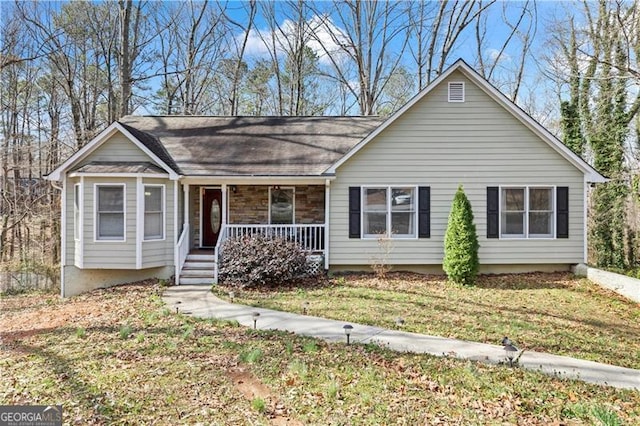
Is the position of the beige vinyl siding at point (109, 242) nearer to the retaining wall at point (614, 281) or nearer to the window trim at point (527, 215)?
the window trim at point (527, 215)

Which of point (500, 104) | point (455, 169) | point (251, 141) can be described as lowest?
point (455, 169)

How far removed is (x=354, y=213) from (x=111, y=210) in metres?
6.89

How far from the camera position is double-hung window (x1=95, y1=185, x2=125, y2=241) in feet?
33.2

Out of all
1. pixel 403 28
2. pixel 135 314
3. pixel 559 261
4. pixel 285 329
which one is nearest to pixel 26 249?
pixel 135 314

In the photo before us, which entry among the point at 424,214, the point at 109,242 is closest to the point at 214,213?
the point at 109,242

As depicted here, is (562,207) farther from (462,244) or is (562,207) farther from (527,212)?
(462,244)

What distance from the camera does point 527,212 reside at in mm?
11086

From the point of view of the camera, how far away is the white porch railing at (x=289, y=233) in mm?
11016

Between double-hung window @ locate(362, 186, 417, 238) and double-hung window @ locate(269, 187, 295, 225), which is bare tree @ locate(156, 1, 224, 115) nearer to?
double-hung window @ locate(269, 187, 295, 225)

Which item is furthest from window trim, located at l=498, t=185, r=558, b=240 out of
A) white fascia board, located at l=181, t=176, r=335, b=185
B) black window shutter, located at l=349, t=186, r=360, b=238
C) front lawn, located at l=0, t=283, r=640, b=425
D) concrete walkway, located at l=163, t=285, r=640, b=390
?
front lawn, located at l=0, t=283, r=640, b=425

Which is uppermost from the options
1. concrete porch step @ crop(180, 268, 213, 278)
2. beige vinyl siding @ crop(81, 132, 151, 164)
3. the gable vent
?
the gable vent

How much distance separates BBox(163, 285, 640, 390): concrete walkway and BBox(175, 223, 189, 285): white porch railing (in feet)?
5.69

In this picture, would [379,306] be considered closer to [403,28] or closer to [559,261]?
[559,261]

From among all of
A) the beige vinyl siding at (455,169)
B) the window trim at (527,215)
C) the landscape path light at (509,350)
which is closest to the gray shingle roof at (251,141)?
the beige vinyl siding at (455,169)
